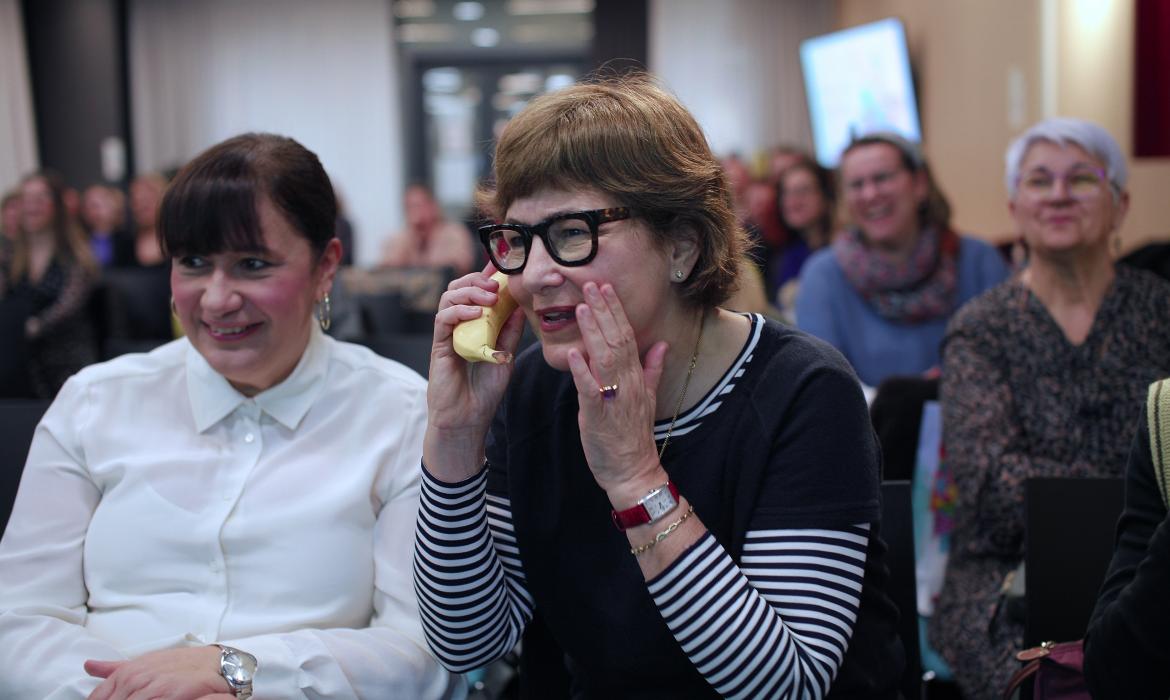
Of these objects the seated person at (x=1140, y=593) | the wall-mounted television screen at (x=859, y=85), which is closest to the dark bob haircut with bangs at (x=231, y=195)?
the seated person at (x=1140, y=593)

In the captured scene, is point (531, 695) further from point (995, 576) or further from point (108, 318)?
point (108, 318)

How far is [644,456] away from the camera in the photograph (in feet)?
4.46

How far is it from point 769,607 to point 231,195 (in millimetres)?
1045

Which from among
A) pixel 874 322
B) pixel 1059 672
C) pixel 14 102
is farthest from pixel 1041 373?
pixel 14 102

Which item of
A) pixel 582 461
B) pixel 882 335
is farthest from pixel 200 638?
pixel 882 335

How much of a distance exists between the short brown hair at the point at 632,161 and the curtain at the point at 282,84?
10591mm

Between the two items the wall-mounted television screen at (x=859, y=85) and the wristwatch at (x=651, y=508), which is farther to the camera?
the wall-mounted television screen at (x=859, y=85)

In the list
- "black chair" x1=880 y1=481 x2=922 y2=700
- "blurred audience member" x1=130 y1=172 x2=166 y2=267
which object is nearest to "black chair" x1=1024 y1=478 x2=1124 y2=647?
"black chair" x1=880 y1=481 x2=922 y2=700

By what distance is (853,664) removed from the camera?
1.49 metres

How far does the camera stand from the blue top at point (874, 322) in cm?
346

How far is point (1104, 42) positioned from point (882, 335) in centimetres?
181

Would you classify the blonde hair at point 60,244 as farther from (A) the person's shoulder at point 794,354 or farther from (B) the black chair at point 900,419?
(A) the person's shoulder at point 794,354

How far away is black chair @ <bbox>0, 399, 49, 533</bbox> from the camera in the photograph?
6.44 feet

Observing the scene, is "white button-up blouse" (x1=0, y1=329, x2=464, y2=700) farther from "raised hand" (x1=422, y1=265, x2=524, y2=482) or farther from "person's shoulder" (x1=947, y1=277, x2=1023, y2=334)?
"person's shoulder" (x1=947, y1=277, x2=1023, y2=334)
